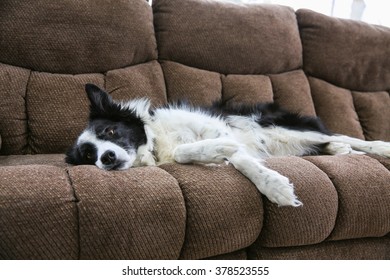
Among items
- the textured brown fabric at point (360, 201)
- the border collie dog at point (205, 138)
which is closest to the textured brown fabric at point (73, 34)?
the border collie dog at point (205, 138)

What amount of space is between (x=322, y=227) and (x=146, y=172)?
79 centimetres

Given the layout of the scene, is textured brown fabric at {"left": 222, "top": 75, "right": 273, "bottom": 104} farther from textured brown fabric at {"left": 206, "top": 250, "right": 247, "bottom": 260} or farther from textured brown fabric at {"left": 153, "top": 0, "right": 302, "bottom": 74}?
textured brown fabric at {"left": 206, "top": 250, "right": 247, "bottom": 260}

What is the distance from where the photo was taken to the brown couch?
4.58 ft

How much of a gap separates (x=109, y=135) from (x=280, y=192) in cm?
97

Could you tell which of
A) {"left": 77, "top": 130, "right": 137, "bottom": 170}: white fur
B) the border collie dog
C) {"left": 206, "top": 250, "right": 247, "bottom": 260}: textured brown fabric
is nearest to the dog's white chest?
the border collie dog

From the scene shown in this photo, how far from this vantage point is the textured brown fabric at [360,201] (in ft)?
5.90

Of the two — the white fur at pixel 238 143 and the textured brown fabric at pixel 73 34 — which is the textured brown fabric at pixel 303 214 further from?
the textured brown fabric at pixel 73 34

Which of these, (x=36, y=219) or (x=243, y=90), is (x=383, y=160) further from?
(x=36, y=219)

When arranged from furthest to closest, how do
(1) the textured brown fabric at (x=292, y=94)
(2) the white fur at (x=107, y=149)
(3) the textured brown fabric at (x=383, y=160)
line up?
(1) the textured brown fabric at (x=292, y=94)
(3) the textured brown fabric at (x=383, y=160)
(2) the white fur at (x=107, y=149)

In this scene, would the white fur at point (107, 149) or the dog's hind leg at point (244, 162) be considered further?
the white fur at point (107, 149)

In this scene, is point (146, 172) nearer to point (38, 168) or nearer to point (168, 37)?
point (38, 168)

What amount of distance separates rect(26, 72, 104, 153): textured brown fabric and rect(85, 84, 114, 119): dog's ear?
345mm

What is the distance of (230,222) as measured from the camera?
61.6 inches

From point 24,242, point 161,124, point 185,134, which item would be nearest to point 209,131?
point 185,134
